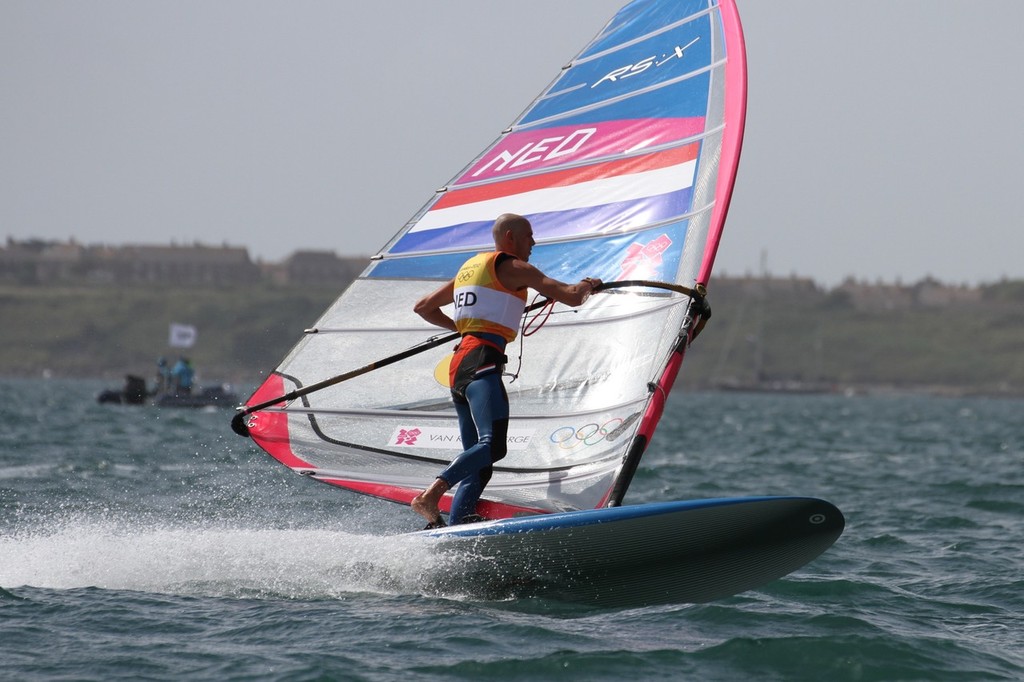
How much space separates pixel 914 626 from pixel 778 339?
148 metres

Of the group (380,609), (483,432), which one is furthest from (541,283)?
(380,609)

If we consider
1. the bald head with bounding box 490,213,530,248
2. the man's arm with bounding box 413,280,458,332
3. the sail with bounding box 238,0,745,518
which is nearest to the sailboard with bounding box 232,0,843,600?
the sail with bounding box 238,0,745,518

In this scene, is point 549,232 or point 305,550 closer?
point 305,550

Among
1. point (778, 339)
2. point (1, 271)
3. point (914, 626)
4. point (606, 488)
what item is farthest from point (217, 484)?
point (1, 271)

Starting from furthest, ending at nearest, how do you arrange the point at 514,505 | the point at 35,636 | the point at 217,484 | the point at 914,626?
the point at 217,484 → the point at 514,505 → the point at 914,626 → the point at 35,636

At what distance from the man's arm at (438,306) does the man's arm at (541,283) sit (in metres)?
0.42

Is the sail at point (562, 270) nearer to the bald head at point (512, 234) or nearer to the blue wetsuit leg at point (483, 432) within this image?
the blue wetsuit leg at point (483, 432)

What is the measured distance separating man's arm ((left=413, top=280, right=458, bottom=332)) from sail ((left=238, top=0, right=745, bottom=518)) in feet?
1.28

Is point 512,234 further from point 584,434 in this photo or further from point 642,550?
point 642,550

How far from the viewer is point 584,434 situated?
7.06 meters

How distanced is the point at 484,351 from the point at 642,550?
47.4 inches

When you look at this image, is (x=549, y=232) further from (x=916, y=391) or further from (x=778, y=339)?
(x=778, y=339)

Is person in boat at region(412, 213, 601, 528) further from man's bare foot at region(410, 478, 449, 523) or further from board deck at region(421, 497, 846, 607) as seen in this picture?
board deck at region(421, 497, 846, 607)

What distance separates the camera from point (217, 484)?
38.7ft
